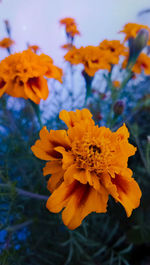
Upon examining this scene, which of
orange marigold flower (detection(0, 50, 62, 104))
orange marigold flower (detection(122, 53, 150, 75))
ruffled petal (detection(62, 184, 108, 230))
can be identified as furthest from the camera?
orange marigold flower (detection(122, 53, 150, 75))

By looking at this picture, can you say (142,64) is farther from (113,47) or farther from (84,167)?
(84,167)

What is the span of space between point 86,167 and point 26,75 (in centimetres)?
21

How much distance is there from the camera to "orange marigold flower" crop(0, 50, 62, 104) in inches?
14.5

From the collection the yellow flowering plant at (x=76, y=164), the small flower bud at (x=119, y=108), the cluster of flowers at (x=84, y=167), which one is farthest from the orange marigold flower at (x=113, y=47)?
the cluster of flowers at (x=84, y=167)

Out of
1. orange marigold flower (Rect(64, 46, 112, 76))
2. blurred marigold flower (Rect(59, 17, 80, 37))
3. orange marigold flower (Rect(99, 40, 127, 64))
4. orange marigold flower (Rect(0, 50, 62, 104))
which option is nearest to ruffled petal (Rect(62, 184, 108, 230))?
orange marigold flower (Rect(0, 50, 62, 104))

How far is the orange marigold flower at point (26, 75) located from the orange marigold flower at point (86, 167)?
111 millimetres

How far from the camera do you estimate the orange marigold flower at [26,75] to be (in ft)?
1.21

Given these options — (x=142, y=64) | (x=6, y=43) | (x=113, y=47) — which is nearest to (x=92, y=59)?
(x=113, y=47)

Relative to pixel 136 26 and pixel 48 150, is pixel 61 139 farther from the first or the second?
pixel 136 26

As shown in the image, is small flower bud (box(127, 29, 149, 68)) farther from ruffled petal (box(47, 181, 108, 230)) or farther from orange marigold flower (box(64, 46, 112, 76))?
ruffled petal (box(47, 181, 108, 230))

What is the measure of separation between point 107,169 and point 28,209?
0.49 meters

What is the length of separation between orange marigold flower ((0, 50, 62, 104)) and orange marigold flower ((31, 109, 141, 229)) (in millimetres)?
111

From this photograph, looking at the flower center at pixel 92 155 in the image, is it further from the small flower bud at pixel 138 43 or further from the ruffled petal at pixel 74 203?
the small flower bud at pixel 138 43

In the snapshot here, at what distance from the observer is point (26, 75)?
374mm
